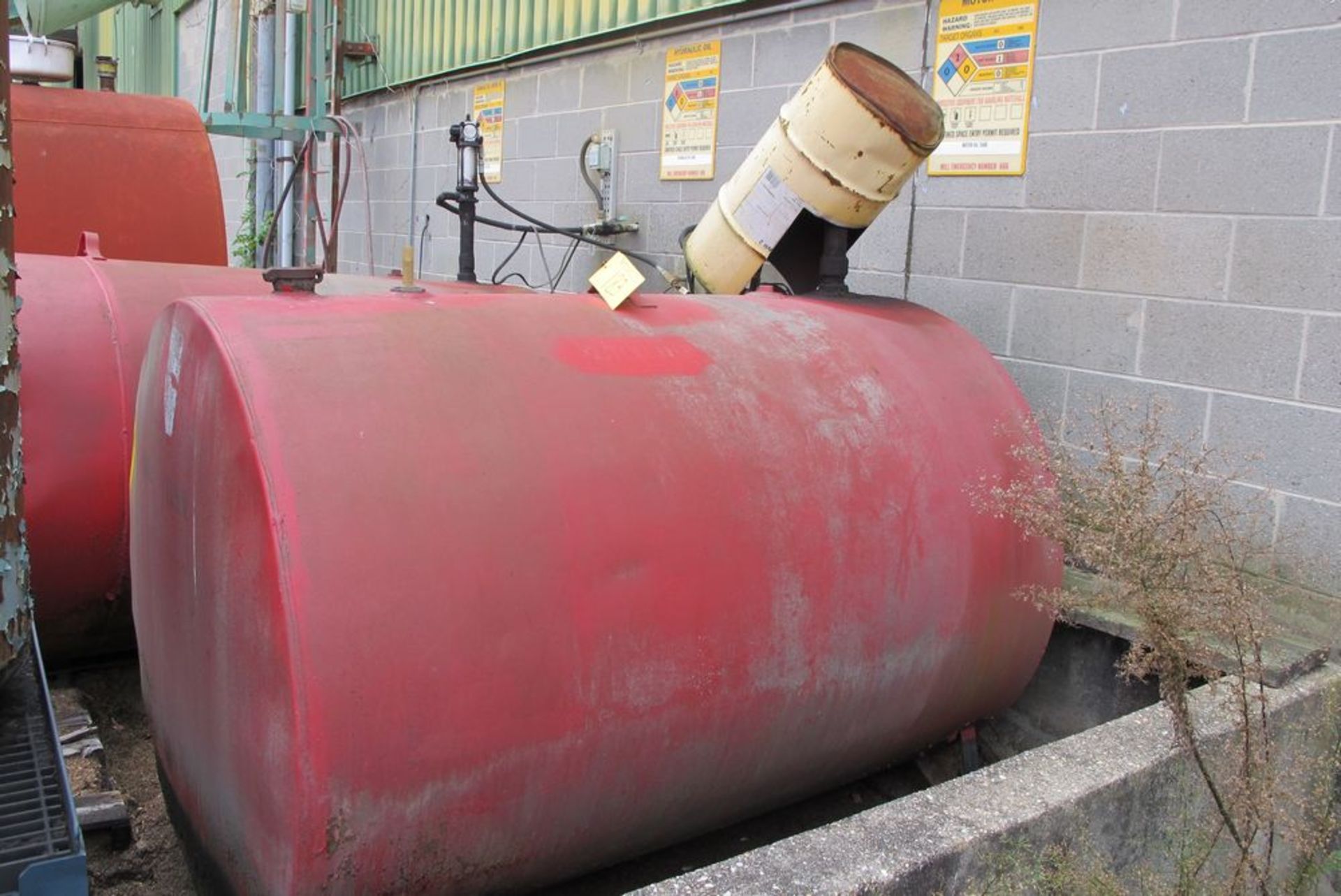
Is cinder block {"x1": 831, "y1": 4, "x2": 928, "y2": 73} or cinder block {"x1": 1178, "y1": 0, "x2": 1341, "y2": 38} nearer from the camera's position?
cinder block {"x1": 1178, "y1": 0, "x2": 1341, "y2": 38}

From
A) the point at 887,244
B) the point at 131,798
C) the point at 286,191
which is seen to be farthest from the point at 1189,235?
the point at 286,191

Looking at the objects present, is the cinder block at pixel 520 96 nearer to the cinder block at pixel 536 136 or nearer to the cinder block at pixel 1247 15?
the cinder block at pixel 536 136

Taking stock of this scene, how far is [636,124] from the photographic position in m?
5.42

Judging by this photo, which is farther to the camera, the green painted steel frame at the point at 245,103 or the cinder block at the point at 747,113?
the green painted steel frame at the point at 245,103

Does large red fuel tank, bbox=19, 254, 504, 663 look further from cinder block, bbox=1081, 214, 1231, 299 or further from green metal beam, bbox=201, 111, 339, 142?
green metal beam, bbox=201, 111, 339, 142

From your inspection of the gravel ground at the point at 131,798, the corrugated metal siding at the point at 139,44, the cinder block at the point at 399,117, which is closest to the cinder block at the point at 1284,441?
the gravel ground at the point at 131,798

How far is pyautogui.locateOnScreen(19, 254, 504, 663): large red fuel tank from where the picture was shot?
286cm

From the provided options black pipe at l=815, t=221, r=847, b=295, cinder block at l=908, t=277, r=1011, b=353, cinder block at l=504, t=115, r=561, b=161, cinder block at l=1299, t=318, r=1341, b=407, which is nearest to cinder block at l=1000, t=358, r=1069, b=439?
cinder block at l=908, t=277, r=1011, b=353

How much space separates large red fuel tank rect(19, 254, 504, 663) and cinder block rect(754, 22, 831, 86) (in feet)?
7.23

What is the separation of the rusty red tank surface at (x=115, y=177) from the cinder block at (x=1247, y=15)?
3499 mm

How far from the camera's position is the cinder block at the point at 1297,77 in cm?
273

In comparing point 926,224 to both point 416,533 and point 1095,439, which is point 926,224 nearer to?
point 1095,439

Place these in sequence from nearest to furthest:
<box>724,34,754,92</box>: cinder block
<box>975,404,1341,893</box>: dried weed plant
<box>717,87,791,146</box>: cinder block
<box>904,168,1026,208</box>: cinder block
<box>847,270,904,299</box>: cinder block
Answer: <box>975,404,1341,893</box>: dried weed plant < <box>904,168,1026,208</box>: cinder block < <box>847,270,904,299</box>: cinder block < <box>717,87,791,146</box>: cinder block < <box>724,34,754,92</box>: cinder block

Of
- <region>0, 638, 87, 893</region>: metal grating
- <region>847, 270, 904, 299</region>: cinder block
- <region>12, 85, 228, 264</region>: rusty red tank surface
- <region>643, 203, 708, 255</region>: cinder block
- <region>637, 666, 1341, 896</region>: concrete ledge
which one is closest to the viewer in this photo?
<region>0, 638, 87, 893</region>: metal grating
